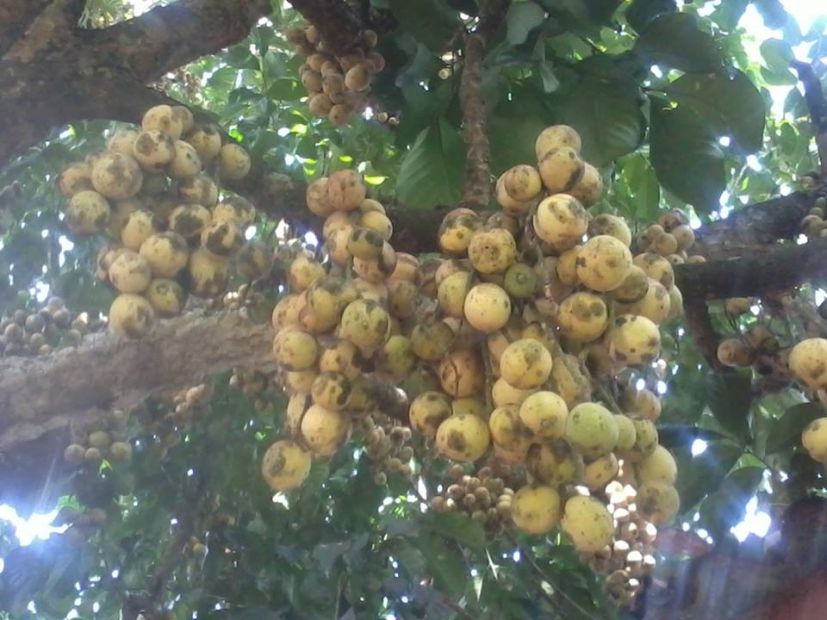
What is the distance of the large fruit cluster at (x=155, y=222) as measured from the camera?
118 cm

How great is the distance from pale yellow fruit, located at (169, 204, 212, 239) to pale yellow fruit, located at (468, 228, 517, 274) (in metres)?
0.34

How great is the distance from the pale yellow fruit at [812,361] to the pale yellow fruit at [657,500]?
380mm

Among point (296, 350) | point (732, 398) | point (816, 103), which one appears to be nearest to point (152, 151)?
point (296, 350)

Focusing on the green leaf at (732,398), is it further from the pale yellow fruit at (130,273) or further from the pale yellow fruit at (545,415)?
the pale yellow fruit at (130,273)

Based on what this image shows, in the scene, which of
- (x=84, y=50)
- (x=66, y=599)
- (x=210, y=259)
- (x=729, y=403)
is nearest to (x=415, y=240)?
(x=210, y=259)

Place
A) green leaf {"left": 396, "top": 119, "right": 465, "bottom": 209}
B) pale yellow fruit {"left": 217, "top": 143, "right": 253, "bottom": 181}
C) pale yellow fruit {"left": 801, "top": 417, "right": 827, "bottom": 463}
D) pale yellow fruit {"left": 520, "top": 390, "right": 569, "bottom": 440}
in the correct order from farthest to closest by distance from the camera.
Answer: green leaf {"left": 396, "top": 119, "right": 465, "bottom": 209} < pale yellow fruit {"left": 217, "top": 143, "right": 253, "bottom": 181} < pale yellow fruit {"left": 801, "top": 417, "right": 827, "bottom": 463} < pale yellow fruit {"left": 520, "top": 390, "right": 569, "bottom": 440}

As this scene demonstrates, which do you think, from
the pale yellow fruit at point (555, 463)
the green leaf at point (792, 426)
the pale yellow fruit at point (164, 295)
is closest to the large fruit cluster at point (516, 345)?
the pale yellow fruit at point (555, 463)

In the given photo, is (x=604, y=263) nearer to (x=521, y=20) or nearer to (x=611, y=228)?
(x=611, y=228)

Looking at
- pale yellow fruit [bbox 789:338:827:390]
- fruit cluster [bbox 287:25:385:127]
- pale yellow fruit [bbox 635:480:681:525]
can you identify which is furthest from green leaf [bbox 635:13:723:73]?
pale yellow fruit [bbox 635:480:681:525]

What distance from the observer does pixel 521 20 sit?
158 cm

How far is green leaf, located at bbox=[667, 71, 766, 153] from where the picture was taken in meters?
1.85

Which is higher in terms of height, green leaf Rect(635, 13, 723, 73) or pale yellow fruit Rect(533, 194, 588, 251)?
pale yellow fruit Rect(533, 194, 588, 251)

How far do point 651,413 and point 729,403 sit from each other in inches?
32.1

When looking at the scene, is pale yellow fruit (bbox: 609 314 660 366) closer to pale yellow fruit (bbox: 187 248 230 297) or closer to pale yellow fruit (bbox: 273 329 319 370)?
pale yellow fruit (bbox: 273 329 319 370)
